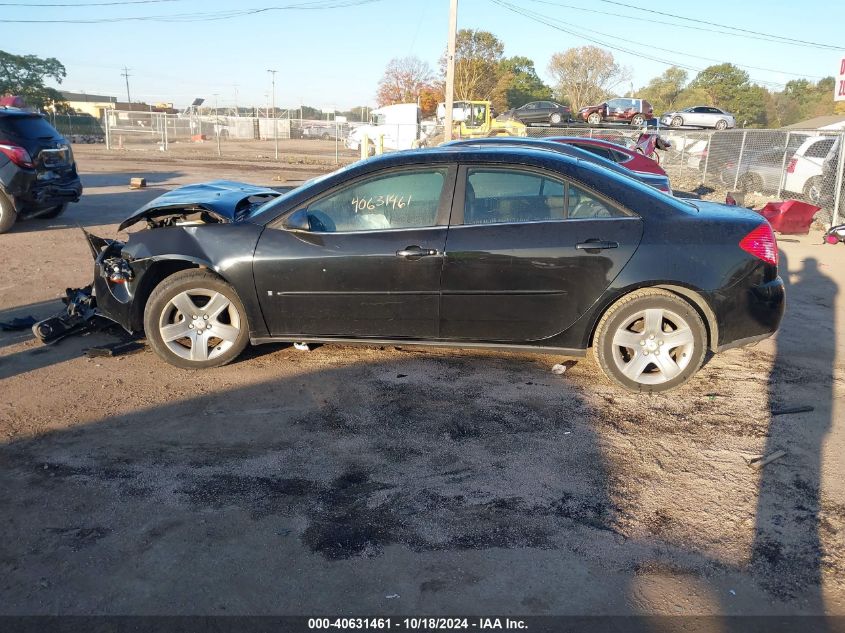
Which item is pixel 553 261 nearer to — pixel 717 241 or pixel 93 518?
pixel 717 241

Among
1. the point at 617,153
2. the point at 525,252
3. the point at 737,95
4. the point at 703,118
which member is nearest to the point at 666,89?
the point at 737,95

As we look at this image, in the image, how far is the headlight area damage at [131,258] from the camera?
5176mm

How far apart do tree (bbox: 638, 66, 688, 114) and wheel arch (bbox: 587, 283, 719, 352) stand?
244ft

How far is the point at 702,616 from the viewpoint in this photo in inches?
104

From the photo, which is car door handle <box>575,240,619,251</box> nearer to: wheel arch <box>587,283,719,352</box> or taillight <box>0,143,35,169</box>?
wheel arch <box>587,283,719,352</box>

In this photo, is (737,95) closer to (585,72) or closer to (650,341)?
(585,72)

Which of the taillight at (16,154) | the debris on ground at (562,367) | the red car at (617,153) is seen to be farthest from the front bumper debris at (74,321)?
the red car at (617,153)

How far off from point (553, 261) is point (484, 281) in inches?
19.7

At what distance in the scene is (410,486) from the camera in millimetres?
3547

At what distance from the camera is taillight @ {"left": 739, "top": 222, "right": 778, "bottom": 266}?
15.5 feet

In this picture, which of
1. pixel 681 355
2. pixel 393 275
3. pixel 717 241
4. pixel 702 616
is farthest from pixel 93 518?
pixel 717 241

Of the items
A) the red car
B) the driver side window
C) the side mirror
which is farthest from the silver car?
the side mirror

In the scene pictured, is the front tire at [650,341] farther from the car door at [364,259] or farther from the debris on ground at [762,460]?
the car door at [364,259]

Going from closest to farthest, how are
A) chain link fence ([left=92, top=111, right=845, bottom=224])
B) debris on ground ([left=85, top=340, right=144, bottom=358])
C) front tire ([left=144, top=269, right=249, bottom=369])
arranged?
front tire ([left=144, top=269, right=249, bottom=369]), debris on ground ([left=85, top=340, right=144, bottom=358]), chain link fence ([left=92, top=111, right=845, bottom=224])
